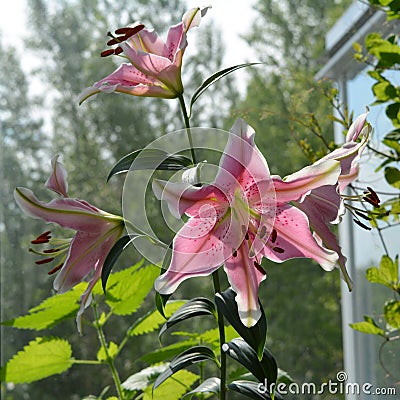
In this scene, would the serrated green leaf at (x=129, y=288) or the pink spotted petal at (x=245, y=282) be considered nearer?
the pink spotted petal at (x=245, y=282)

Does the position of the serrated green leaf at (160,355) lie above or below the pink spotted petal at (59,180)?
below

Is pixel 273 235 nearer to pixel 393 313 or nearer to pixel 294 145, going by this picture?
pixel 393 313

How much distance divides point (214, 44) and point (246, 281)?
68.5 inches

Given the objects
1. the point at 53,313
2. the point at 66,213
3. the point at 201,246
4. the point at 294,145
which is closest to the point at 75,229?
the point at 66,213

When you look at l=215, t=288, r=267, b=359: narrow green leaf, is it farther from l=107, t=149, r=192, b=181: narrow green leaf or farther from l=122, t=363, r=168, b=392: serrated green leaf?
l=122, t=363, r=168, b=392: serrated green leaf

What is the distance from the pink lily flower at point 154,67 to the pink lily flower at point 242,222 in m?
0.16

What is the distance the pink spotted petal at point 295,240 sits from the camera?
0.57 metres

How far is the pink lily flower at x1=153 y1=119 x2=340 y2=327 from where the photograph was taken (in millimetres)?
559

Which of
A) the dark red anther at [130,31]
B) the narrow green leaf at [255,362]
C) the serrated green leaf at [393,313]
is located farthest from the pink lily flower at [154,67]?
the serrated green leaf at [393,313]

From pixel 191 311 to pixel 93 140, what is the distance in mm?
1505

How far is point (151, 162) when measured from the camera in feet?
2.21

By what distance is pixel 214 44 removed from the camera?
7.29ft

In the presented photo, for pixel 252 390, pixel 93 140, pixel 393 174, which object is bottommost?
pixel 252 390

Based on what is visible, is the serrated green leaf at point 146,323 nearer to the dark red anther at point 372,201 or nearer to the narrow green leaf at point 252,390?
the narrow green leaf at point 252,390
